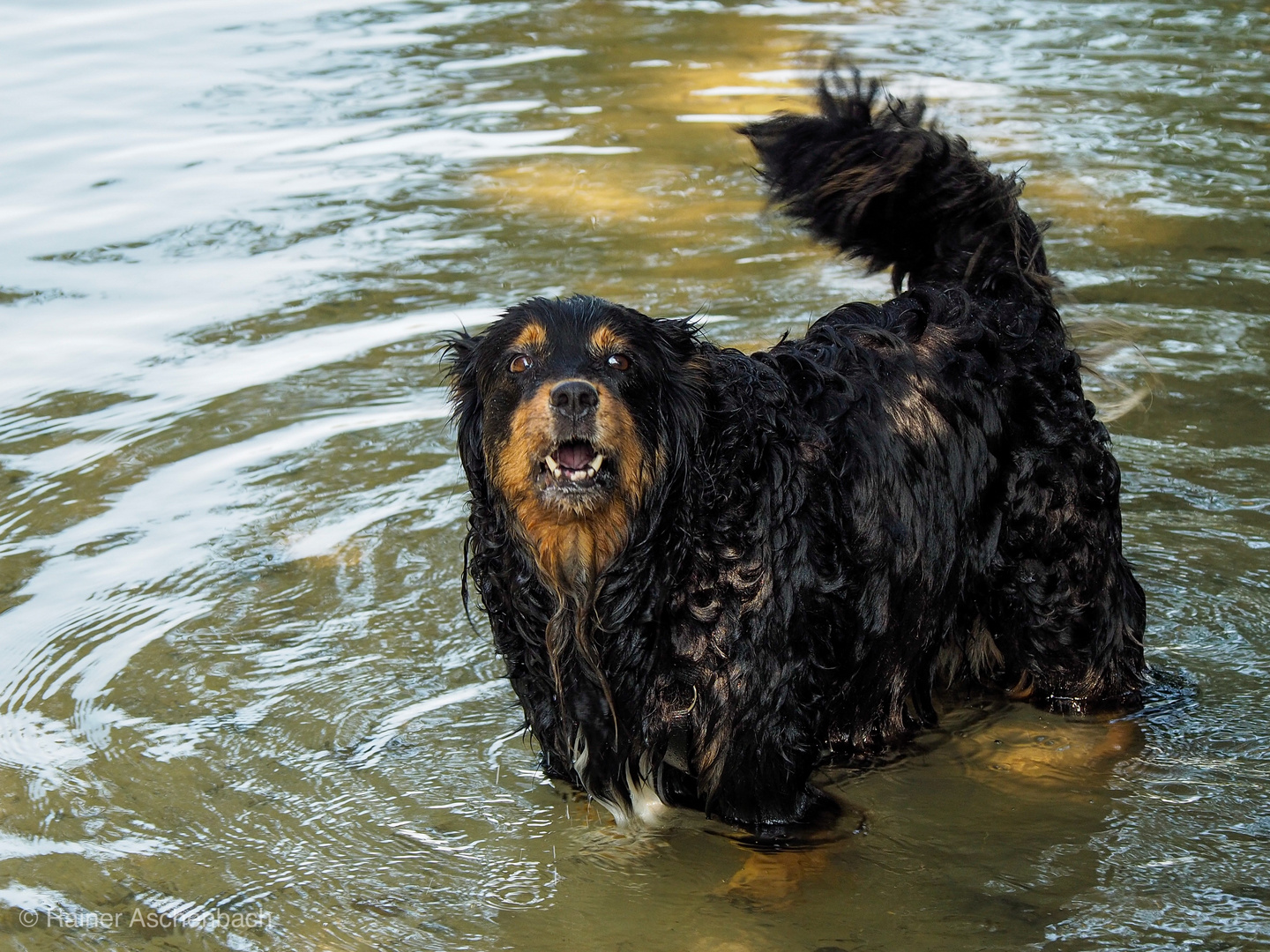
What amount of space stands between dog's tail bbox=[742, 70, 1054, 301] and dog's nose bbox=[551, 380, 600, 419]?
142 cm

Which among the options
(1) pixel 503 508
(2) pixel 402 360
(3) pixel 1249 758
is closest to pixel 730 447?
(1) pixel 503 508

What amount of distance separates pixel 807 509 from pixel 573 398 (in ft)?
2.64

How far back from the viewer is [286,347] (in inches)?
292

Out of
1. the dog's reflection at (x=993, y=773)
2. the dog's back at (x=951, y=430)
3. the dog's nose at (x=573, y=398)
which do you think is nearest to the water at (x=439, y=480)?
the dog's reflection at (x=993, y=773)

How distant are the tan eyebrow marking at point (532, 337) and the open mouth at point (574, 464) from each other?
0.98ft

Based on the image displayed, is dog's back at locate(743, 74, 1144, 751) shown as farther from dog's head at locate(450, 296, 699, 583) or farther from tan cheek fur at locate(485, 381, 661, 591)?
tan cheek fur at locate(485, 381, 661, 591)

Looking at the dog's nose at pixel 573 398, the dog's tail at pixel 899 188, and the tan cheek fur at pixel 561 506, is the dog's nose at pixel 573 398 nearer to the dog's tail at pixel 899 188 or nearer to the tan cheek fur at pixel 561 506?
the tan cheek fur at pixel 561 506

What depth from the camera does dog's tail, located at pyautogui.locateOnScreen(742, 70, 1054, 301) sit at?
4.61 m

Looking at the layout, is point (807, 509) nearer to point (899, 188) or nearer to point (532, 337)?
point (532, 337)

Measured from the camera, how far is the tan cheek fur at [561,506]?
146 inches

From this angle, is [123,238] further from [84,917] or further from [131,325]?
[84,917]

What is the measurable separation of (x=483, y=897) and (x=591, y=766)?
1.54 feet

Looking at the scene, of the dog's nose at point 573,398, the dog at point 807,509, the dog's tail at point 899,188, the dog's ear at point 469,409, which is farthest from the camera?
the dog's tail at point 899,188

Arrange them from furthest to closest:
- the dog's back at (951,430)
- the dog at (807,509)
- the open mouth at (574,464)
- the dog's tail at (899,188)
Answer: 1. the dog's tail at (899,188)
2. the dog's back at (951,430)
3. the dog at (807,509)
4. the open mouth at (574,464)
